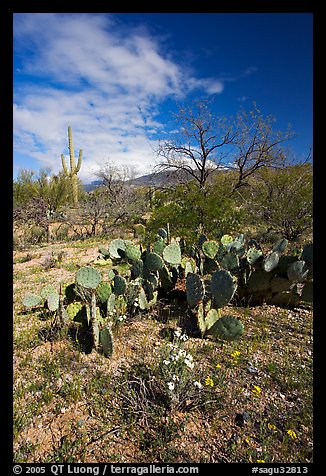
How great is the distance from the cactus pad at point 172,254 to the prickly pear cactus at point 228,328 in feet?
4.03

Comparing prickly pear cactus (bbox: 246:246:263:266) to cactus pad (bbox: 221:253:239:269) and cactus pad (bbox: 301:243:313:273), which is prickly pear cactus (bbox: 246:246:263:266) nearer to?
cactus pad (bbox: 221:253:239:269)

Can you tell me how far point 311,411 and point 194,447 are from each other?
39.9 inches

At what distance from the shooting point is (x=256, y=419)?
206 cm

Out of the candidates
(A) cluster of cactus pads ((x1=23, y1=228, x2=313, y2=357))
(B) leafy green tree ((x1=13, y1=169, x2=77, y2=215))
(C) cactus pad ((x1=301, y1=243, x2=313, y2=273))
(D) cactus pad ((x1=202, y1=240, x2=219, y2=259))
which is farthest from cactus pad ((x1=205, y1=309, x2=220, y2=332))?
(B) leafy green tree ((x1=13, y1=169, x2=77, y2=215))

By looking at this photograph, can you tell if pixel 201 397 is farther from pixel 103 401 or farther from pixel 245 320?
pixel 245 320

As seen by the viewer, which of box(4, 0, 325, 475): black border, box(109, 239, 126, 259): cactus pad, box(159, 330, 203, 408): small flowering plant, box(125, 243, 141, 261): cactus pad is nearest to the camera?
box(4, 0, 325, 475): black border

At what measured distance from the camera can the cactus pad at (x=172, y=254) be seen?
3.93 m

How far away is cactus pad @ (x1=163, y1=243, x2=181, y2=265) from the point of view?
3.93m

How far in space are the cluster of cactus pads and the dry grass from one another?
10.4 inches
